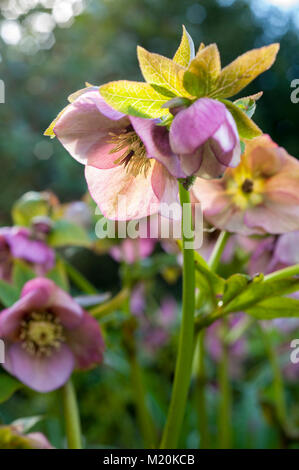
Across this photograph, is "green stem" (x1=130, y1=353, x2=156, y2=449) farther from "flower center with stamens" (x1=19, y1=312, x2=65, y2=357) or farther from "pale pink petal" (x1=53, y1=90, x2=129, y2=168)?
"pale pink petal" (x1=53, y1=90, x2=129, y2=168)

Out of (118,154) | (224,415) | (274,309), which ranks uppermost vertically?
(118,154)

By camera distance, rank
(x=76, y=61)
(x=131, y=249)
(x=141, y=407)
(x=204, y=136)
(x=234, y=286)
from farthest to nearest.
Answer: (x=76, y=61) → (x=131, y=249) → (x=141, y=407) → (x=234, y=286) → (x=204, y=136)

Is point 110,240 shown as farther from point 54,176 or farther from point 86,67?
point 86,67

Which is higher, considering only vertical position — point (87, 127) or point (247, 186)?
point (87, 127)

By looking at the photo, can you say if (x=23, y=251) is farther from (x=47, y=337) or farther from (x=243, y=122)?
(x=243, y=122)

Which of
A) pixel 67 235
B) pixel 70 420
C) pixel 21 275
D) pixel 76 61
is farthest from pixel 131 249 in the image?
pixel 76 61
